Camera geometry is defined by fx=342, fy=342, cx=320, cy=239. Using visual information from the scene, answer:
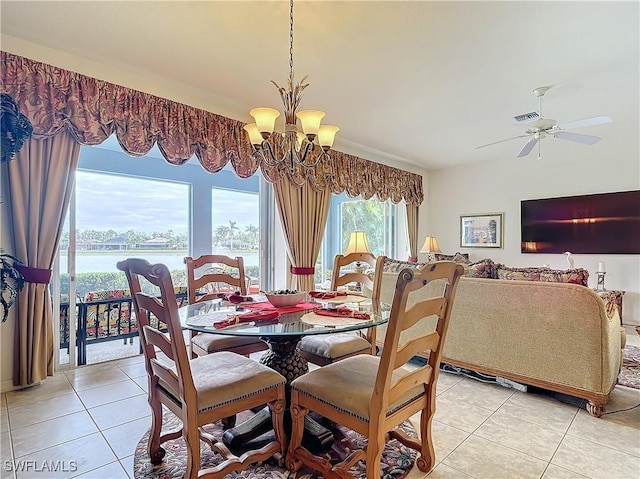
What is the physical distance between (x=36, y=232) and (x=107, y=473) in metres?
1.87

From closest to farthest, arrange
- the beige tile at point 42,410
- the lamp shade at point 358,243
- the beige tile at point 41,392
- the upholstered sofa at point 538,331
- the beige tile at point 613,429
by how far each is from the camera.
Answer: the beige tile at point 613,429 → the beige tile at point 42,410 → the upholstered sofa at point 538,331 → the beige tile at point 41,392 → the lamp shade at point 358,243

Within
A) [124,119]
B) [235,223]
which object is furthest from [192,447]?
[235,223]

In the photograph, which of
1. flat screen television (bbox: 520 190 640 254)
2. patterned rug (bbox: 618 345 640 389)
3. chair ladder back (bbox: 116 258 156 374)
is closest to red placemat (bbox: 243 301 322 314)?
chair ladder back (bbox: 116 258 156 374)

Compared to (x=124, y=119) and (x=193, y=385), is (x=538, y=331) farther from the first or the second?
(x=124, y=119)

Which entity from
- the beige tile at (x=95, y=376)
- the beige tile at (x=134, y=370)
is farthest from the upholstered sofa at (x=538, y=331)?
the beige tile at (x=95, y=376)

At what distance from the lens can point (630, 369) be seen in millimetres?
3049

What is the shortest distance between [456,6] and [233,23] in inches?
55.9

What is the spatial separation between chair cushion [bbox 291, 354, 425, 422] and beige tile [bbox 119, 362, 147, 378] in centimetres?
193

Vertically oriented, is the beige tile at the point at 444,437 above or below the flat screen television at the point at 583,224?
below

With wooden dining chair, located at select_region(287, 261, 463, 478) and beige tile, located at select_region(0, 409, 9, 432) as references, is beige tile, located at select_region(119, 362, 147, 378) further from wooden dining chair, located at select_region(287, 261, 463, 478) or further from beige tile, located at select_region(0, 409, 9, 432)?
wooden dining chair, located at select_region(287, 261, 463, 478)

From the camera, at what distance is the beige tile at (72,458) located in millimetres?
1648

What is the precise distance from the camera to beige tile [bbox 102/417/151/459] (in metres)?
1.82

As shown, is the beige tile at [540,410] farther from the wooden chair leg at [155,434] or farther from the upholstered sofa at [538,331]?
the wooden chair leg at [155,434]

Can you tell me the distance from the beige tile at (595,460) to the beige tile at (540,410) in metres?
0.19
